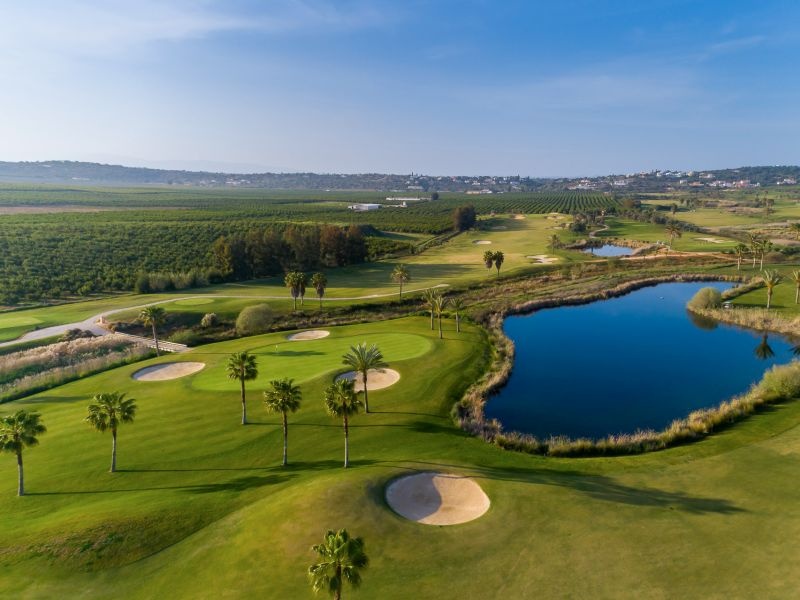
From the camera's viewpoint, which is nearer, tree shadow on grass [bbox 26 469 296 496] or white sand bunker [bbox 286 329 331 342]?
tree shadow on grass [bbox 26 469 296 496]

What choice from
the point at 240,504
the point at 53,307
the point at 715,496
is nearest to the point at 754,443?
the point at 715,496

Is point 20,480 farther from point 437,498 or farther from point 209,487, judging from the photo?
point 437,498

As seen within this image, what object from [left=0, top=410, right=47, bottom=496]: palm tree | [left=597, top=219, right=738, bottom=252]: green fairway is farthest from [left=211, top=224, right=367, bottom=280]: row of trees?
[left=597, top=219, right=738, bottom=252]: green fairway

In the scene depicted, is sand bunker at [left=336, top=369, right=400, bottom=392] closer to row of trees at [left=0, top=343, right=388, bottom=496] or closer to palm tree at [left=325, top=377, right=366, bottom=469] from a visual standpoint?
row of trees at [left=0, top=343, right=388, bottom=496]

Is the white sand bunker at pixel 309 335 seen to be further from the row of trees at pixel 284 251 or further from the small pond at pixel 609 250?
the small pond at pixel 609 250

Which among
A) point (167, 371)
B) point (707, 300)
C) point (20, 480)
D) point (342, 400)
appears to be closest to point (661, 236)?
point (707, 300)

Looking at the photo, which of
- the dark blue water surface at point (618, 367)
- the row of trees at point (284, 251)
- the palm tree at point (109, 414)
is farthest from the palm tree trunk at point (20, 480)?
the row of trees at point (284, 251)
